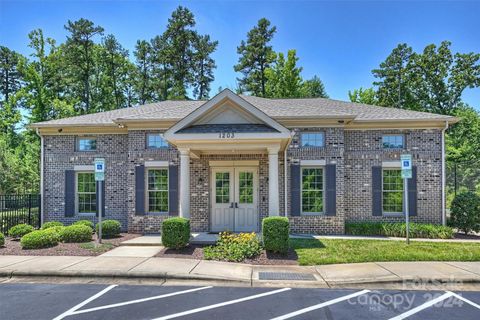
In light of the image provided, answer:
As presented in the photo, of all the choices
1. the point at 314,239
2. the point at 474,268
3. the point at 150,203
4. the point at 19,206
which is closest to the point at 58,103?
the point at 19,206

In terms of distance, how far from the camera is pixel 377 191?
1277 cm

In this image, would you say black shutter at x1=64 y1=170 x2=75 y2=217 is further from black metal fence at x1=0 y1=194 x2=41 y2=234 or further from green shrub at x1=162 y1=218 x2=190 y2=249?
green shrub at x1=162 y1=218 x2=190 y2=249

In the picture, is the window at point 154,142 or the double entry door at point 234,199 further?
the window at point 154,142

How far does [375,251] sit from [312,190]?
151 inches

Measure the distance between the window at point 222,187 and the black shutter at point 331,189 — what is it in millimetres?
3802

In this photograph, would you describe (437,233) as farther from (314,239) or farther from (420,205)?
(314,239)

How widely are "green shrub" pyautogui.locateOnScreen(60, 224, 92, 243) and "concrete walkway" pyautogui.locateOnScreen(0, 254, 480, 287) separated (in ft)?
6.37

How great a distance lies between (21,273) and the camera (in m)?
7.24

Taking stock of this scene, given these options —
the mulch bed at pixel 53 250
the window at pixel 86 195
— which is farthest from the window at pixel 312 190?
the window at pixel 86 195

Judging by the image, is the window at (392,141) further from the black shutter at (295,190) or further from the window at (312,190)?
the black shutter at (295,190)

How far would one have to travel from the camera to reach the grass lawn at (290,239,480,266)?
8.45 meters

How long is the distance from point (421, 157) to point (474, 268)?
607 cm

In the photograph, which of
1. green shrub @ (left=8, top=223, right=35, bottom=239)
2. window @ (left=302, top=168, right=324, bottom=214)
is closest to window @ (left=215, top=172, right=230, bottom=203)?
window @ (left=302, top=168, right=324, bottom=214)

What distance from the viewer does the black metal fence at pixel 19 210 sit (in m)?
12.1
